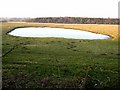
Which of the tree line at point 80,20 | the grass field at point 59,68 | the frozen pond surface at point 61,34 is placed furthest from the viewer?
the tree line at point 80,20

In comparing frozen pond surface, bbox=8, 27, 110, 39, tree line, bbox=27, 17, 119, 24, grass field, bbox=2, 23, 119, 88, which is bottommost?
grass field, bbox=2, 23, 119, 88

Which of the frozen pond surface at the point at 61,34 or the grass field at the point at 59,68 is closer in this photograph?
the grass field at the point at 59,68

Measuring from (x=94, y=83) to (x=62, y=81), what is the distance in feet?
12.2

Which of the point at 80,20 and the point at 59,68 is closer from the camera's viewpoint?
the point at 59,68

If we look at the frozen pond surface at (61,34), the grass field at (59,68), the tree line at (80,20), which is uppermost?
the tree line at (80,20)

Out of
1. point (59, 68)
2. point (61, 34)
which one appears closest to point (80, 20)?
point (61, 34)

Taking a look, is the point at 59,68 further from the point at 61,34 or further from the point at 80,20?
the point at 80,20

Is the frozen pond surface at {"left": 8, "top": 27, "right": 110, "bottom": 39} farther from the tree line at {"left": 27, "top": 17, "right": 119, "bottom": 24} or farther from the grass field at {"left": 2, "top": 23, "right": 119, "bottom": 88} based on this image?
the tree line at {"left": 27, "top": 17, "right": 119, "bottom": 24}

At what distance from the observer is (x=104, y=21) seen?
163875 mm

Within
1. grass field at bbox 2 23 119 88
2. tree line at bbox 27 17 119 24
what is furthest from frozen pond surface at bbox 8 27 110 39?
tree line at bbox 27 17 119 24

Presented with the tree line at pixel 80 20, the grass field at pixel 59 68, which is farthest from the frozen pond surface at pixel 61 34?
the tree line at pixel 80 20

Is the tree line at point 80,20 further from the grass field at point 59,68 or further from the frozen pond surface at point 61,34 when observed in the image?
the grass field at point 59,68

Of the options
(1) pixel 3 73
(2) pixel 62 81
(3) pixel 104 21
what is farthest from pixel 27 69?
(3) pixel 104 21

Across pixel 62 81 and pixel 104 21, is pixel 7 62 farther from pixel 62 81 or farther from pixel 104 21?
pixel 104 21
